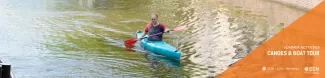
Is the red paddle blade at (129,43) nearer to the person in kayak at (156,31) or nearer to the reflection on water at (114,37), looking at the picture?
the reflection on water at (114,37)

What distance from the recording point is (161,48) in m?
14.3

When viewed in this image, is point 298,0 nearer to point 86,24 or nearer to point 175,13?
point 175,13

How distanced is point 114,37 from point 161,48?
314 centimetres

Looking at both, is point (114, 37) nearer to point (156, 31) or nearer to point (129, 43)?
point (129, 43)

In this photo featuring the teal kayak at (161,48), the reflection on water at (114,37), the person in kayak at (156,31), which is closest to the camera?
the reflection on water at (114,37)

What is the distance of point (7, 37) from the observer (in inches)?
659

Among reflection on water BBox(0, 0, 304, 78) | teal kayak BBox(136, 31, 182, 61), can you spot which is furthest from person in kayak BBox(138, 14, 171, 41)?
reflection on water BBox(0, 0, 304, 78)

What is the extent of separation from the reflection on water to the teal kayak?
17cm

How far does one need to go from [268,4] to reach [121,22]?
9468 mm

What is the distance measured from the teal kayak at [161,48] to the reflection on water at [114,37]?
0.57ft

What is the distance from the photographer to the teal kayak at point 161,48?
45.4 feet

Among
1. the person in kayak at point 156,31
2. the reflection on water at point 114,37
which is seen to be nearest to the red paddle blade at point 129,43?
the reflection on water at point 114,37

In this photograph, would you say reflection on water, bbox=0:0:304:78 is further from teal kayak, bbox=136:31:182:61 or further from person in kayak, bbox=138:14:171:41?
person in kayak, bbox=138:14:171:41

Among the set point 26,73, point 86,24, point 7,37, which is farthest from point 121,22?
point 26,73
